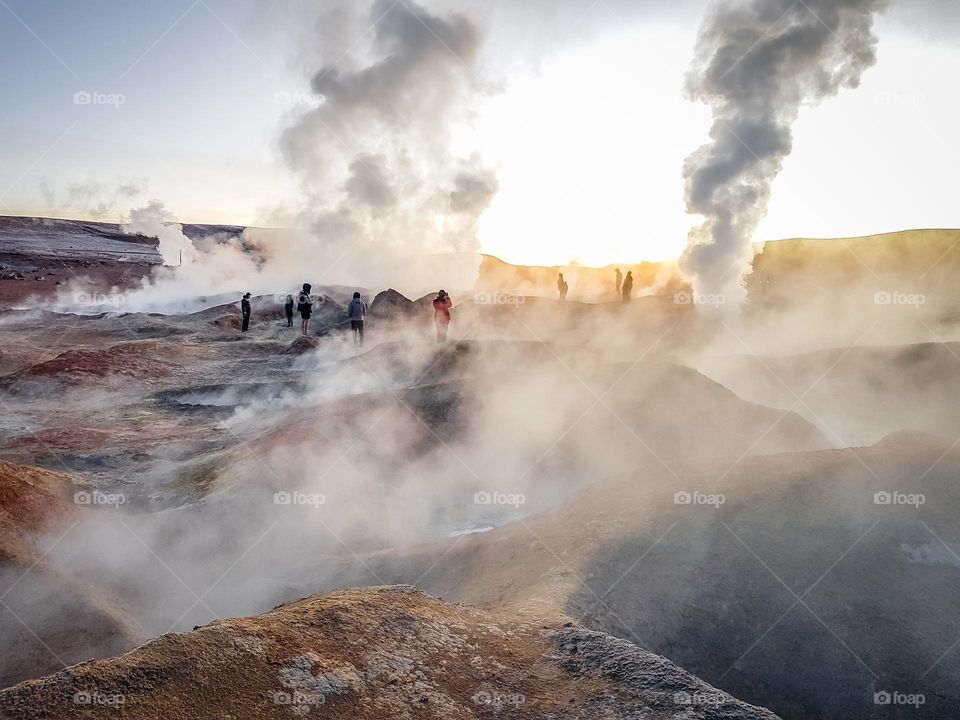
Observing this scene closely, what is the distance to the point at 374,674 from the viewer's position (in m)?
3.51

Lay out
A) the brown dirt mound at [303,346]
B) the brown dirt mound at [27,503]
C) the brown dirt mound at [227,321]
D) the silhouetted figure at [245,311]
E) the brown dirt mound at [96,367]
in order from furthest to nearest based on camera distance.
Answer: the brown dirt mound at [227,321] < the silhouetted figure at [245,311] < the brown dirt mound at [303,346] < the brown dirt mound at [96,367] < the brown dirt mound at [27,503]

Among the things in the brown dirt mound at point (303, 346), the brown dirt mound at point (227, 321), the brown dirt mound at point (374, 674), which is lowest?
the brown dirt mound at point (374, 674)

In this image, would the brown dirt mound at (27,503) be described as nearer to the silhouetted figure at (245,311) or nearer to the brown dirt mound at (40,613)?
the brown dirt mound at (40,613)

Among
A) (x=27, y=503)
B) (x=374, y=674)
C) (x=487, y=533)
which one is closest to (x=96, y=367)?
(x=27, y=503)

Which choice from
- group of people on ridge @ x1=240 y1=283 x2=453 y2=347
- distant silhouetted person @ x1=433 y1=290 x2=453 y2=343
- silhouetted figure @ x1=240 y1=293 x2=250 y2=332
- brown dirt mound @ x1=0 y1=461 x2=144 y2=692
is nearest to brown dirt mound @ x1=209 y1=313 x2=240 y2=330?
silhouetted figure @ x1=240 y1=293 x2=250 y2=332

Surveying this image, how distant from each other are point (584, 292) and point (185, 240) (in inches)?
1129

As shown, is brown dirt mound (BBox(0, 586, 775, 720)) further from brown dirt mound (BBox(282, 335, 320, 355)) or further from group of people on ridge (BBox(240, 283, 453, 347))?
brown dirt mound (BBox(282, 335, 320, 355))

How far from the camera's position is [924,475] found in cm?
684

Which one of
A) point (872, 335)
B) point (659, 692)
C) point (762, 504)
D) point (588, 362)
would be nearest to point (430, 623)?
point (659, 692)

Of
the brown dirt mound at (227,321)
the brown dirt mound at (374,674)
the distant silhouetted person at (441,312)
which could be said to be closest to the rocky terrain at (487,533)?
the brown dirt mound at (374,674)

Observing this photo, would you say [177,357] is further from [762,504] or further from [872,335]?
[872,335]

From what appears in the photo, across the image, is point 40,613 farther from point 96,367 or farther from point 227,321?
point 227,321

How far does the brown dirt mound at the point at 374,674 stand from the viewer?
9.65ft

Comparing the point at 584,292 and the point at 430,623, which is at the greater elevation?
the point at 584,292
